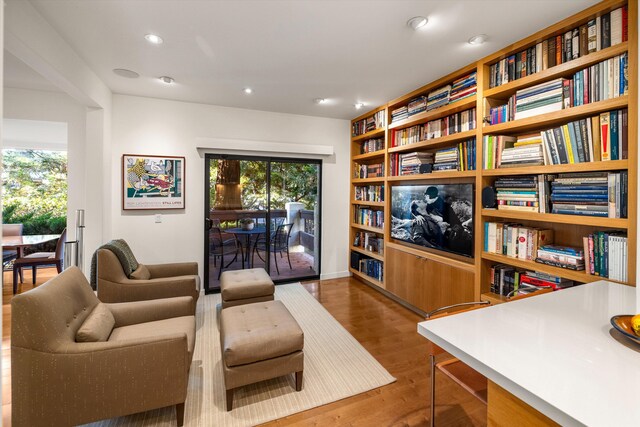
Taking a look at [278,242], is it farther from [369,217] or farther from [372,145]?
[372,145]

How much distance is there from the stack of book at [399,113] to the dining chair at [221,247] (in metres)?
2.82

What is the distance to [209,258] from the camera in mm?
4160

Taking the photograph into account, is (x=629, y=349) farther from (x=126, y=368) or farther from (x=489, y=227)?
(x=126, y=368)

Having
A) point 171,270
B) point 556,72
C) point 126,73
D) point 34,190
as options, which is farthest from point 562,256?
point 34,190

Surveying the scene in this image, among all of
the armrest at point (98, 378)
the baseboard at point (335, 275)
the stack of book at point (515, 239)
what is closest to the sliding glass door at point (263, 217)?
the baseboard at point (335, 275)

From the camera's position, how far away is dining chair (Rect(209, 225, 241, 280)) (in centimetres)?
418

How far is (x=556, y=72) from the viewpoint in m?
2.09

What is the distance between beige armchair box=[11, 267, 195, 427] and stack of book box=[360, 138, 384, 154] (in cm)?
353

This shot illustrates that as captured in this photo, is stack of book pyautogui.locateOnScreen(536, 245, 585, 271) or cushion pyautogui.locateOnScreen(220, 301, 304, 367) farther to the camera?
stack of book pyautogui.locateOnScreen(536, 245, 585, 271)

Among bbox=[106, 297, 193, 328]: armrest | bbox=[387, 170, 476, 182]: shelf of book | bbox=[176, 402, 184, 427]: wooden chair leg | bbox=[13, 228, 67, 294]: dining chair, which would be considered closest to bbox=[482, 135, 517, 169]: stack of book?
bbox=[387, 170, 476, 182]: shelf of book

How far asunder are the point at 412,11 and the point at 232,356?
2.56 meters

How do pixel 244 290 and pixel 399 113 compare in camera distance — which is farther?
pixel 399 113

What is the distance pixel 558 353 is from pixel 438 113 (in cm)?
261

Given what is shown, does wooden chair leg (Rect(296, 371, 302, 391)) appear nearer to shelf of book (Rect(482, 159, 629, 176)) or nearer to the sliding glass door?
shelf of book (Rect(482, 159, 629, 176))
